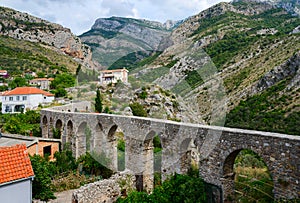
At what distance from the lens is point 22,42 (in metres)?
73.5

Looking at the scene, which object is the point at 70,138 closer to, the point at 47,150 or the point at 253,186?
the point at 47,150

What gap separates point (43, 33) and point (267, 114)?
75.5 metres

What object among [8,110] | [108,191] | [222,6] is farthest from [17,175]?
[222,6]

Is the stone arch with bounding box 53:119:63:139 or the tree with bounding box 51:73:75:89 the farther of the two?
the tree with bounding box 51:73:75:89

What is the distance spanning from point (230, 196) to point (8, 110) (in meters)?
31.5

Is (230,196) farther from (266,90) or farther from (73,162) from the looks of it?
(266,90)

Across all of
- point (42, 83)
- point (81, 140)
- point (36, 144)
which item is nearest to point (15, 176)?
point (36, 144)

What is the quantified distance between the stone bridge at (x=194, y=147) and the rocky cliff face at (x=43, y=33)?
6348cm

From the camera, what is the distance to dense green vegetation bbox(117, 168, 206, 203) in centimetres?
850

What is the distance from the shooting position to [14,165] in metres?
8.12

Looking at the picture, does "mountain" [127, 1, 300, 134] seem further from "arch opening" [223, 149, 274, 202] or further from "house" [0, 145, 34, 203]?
"house" [0, 145, 34, 203]

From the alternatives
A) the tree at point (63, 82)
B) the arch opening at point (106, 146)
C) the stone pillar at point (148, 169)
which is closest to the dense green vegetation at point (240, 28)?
the tree at point (63, 82)

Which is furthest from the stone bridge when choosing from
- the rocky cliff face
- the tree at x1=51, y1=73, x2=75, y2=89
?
the rocky cliff face

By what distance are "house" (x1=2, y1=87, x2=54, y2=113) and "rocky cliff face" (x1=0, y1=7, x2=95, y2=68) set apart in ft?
144
